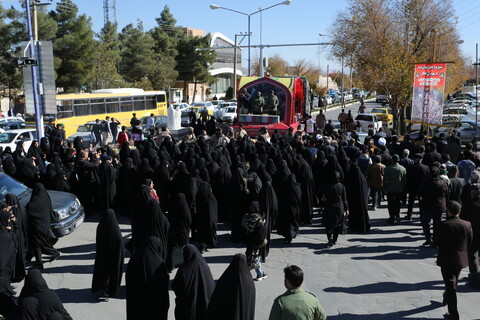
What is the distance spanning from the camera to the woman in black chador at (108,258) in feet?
22.5

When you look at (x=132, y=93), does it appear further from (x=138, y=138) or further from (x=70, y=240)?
(x=70, y=240)

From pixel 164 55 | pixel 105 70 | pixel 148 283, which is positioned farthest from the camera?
pixel 164 55

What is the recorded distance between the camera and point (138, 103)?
30469 millimetres

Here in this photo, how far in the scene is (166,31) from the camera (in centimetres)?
6031

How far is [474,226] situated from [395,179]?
11.3 feet

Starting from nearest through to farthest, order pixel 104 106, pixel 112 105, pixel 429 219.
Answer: pixel 429 219 → pixel 104 106 → pixel 112 105

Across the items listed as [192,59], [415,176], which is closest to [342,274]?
[415,176]

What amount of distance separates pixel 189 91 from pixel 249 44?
29.2 m

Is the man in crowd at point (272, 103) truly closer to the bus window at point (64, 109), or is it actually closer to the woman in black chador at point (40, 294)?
the bus window at point (64, 109)

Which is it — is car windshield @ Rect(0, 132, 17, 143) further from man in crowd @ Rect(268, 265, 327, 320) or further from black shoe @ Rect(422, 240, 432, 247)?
man in crowd @ Rect(268, 265, 327, 320)

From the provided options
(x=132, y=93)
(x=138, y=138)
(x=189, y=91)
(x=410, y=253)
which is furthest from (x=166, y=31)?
(x=410, y=253)


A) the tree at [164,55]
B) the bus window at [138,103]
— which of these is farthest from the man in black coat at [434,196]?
the tree at [164,55]

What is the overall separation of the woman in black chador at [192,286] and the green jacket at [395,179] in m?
6.12

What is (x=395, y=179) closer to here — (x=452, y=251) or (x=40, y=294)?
(x=452, y=251)
